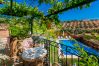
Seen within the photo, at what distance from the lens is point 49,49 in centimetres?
857

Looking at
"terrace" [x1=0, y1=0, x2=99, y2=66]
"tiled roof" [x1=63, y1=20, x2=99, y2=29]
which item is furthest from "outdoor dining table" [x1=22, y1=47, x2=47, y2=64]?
"tiled roof" [x1=63, y1=20, x2=99, y2=29]

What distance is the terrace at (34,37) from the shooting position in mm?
7859

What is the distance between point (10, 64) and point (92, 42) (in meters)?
4.40

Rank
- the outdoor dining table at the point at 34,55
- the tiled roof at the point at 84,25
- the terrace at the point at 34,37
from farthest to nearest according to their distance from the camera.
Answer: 1. the terrace at the point at 34,37
2. the outdoor dining table at the point at 34,55
3. the tiled roof at the point at 84,25

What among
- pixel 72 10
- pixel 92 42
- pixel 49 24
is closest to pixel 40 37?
pixel 49 24

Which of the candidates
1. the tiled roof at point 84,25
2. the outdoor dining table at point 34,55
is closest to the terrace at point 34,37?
the outdoor dining table at point 34,55

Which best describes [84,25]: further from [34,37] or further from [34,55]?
[34,37]

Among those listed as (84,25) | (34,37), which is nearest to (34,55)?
(84,25)

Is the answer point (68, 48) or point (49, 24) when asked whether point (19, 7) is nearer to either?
point (49, 24)

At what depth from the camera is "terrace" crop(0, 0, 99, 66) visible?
7.86 m

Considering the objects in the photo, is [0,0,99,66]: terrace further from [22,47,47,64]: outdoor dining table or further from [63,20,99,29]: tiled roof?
[63,20,99,29]: tiled roof

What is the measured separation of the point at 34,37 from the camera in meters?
10.2

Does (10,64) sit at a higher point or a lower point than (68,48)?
lower

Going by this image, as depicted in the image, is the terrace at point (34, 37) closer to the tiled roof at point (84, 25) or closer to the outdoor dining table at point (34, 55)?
the outdoor dining table at point (34, 55)
